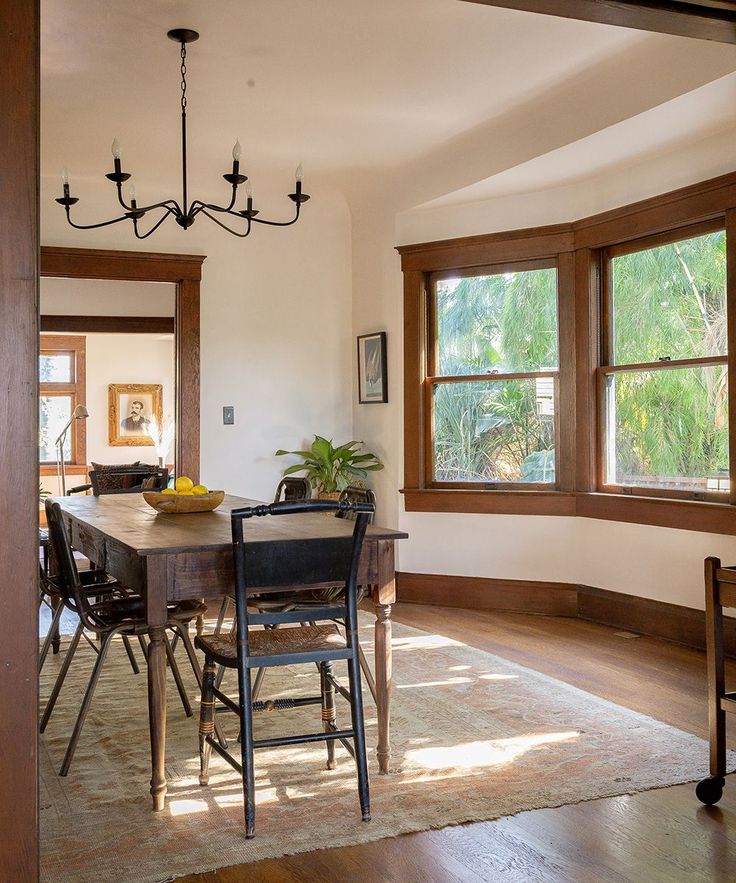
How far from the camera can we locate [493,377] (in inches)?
230

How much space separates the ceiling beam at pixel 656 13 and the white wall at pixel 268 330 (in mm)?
3941

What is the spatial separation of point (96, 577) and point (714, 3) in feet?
11.2

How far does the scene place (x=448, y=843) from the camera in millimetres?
2523

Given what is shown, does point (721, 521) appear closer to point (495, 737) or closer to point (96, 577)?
point (495, 737)

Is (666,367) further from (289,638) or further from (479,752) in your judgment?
→ (289,638)

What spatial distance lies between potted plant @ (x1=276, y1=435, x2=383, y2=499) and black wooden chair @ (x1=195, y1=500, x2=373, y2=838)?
11.3 feet

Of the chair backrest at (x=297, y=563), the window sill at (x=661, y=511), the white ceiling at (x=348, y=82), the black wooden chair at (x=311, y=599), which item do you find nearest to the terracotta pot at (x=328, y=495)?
the window sill at (x=661, y=511)

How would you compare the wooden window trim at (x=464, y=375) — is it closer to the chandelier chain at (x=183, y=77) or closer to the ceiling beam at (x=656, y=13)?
the chandelier chain at (x=183, y=77)

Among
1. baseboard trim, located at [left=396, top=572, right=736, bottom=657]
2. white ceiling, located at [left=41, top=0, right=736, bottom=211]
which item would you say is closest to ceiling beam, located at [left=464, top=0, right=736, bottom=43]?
white ceiling, located at [left=41, top=0, right=736, bottom=211]

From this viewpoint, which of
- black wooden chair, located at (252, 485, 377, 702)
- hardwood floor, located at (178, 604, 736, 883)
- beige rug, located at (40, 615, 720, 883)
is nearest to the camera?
hardwood floor, located at (178, 604, 736, 883)

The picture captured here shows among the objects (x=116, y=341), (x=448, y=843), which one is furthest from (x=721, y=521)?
(x=116, y=341)

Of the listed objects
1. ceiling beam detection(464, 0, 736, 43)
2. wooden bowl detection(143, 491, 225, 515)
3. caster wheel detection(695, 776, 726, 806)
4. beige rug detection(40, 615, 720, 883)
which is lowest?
beige rug detection(40, 615, 720, 883)

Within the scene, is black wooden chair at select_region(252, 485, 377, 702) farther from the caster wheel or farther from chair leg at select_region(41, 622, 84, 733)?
the caster wheel

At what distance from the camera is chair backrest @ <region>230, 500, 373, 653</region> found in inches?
103
